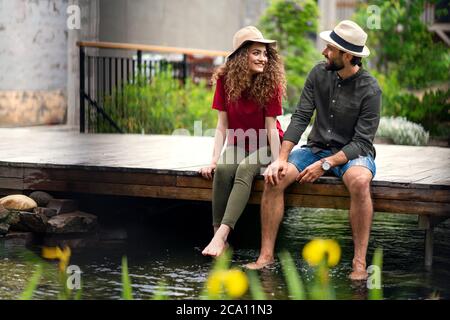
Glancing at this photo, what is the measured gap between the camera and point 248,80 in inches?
253

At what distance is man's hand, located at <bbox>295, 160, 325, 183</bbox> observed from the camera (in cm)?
614

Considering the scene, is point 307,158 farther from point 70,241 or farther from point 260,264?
point 70,241

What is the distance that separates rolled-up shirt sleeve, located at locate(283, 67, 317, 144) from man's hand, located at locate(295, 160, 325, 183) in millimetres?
177

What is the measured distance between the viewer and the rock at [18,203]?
290 inches

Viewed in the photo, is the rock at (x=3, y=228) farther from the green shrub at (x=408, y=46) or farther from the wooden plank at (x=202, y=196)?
the green shrub at (x=408, y=46)

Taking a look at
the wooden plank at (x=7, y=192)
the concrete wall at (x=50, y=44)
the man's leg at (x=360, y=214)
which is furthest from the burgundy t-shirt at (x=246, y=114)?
the concrete wall at (x=50, y=44)

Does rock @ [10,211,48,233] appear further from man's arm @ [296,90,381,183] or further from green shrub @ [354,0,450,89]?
green shrub @ [354,0,450,89]

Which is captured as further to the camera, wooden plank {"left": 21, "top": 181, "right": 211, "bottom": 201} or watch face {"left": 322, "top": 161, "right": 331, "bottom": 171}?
wooden plank {"left": 21, "top": 181, "right": 211, "bottom": 201}

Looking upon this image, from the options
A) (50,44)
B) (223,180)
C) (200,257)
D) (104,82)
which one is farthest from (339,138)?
(50,44)

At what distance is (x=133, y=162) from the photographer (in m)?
7.53

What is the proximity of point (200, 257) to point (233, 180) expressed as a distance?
60cm

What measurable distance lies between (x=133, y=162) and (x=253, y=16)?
48.5ft

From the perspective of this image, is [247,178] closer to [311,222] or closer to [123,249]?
[123,249]

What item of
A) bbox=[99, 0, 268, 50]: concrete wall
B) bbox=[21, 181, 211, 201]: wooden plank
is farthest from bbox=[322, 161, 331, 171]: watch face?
bbox=[99, 0, 268, 50]: concrete wall
